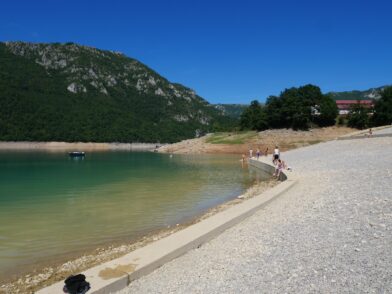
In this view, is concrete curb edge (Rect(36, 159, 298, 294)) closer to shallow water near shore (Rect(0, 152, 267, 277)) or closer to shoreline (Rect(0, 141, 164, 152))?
shallow water near shore (Rect(0, 152, 267, 277))

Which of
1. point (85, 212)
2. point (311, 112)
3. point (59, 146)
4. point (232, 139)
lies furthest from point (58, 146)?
point (85, 212)

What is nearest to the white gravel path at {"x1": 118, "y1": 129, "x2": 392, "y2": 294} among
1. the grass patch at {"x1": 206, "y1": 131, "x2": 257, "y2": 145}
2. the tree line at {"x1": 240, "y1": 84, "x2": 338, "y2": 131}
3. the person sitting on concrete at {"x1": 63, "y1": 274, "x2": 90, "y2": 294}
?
the person sitting on concrete at {"x1": 63, "y1": 274, "x2": 90, "y2": 294}

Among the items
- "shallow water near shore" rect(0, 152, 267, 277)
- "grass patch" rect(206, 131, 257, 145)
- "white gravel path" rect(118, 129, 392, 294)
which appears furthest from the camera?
"grass patch" rect(206, 131, 257, 145)

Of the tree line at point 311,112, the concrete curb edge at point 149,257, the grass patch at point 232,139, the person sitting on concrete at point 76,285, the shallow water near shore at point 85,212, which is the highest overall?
the tree line at point 311,112

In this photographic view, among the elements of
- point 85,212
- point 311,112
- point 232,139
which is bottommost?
point 85,212

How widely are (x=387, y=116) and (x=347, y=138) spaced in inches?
1641

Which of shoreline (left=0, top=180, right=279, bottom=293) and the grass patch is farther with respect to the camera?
the grass patch

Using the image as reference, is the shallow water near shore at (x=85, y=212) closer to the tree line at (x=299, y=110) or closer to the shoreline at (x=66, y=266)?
the shoreline at (x=66, y=266)

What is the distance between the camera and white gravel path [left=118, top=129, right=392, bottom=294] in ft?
25.7

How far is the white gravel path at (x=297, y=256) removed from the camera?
7844mm

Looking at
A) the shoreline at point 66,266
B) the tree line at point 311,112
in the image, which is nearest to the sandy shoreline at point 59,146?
the tree line at point 311,112

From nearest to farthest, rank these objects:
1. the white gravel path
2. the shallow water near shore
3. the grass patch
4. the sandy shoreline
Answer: the white gravel path
the shallow water near shore
the grass patch
the sandy shoreline

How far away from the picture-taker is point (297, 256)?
9414 mm

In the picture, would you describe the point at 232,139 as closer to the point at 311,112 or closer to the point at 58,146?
the point at 311,112
